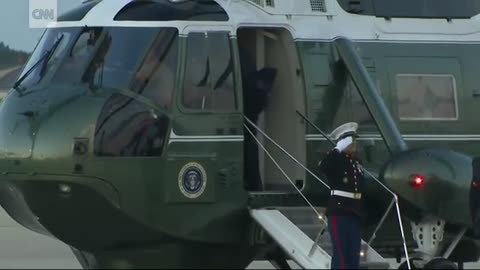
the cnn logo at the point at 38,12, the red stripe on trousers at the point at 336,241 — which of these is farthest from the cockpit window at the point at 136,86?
the cnn logo at the point at 38,12

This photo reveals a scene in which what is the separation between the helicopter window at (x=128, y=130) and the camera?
795 cm

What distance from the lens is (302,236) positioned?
7.96 metres

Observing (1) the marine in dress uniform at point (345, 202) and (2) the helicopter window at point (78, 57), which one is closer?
(1) the marine in dress uniform at point (345, 202)

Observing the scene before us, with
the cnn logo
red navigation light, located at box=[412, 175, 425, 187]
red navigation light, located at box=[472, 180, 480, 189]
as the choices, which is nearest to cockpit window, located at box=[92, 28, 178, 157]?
red navigation light, located at box=[412, 175, 425, 187]

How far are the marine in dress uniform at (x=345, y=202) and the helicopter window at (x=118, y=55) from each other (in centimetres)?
196

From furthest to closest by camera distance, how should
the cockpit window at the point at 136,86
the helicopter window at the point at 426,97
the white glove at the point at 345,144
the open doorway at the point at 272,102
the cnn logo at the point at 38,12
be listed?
the cnn logo at the point at 38,12 < the helicopter window at the point at 426,97 < the open doorway at the point at 272,102 < the cockpit window at the point at 136,86 < the white glove at the point at 345,144

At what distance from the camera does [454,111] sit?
929 cm

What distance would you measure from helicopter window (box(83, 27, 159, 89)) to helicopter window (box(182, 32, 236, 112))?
418 millimetres

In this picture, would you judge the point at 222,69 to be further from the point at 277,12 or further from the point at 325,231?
the point at 325,231

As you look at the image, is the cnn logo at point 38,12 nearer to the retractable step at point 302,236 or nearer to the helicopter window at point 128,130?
the helicopter window at point 128,130

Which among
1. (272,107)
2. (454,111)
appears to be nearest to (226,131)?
(272,107)

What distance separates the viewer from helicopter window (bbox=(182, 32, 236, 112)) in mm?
8359

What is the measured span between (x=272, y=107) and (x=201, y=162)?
49.9 inches

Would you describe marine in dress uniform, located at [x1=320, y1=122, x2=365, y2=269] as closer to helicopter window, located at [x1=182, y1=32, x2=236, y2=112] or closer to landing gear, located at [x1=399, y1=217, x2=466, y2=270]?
landing gear, located at [x1=399, y1=217, x2=466, y2=270]
